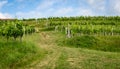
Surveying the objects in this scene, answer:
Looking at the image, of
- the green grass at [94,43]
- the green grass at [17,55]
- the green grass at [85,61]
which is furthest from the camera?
the green grass at [94,43]

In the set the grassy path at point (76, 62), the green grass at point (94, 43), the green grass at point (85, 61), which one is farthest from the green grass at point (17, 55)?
the green grass at point (94, 43)

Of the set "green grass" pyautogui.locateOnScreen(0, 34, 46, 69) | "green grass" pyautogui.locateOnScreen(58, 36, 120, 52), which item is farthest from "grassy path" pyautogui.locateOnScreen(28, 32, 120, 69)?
"green grass" pyautogui.locateOnScreen(58, 36, 120, 52)

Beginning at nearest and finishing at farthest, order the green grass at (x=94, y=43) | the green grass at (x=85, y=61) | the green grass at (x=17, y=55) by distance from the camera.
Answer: the green grass at (x=85, y=61) → the green grass at (x=17, y=55) → the green grass at (x=94, y=43)

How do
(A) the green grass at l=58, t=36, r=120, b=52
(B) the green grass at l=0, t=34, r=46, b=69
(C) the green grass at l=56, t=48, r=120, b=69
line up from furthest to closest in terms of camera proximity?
(A) the green grass at l=58, t=36, r=120, b=52 → (B) the green grass at l=0, t=34, r=46, b=69 → (C) the green grass at l=56, t=48, r=120, b=69

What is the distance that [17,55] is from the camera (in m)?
27.2

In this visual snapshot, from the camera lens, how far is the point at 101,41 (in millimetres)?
43562

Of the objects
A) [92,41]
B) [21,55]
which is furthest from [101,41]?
[21,55]

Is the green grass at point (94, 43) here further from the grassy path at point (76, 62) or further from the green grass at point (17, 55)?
the green grass at point (17, 55)

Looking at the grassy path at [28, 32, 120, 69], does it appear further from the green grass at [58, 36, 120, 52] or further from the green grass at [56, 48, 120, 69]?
the green grass at [58, 36, 120, 52]

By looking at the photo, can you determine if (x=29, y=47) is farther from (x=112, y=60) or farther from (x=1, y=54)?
(x=112, y=60)

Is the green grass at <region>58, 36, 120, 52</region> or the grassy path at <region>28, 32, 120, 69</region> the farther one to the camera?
the green grass at <region>58, 36, 120, 52</region>

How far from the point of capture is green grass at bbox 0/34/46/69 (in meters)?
25.6

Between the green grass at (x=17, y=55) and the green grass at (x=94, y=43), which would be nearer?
the green grass at (x=17, y=55)

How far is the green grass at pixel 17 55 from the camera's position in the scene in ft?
84.0
